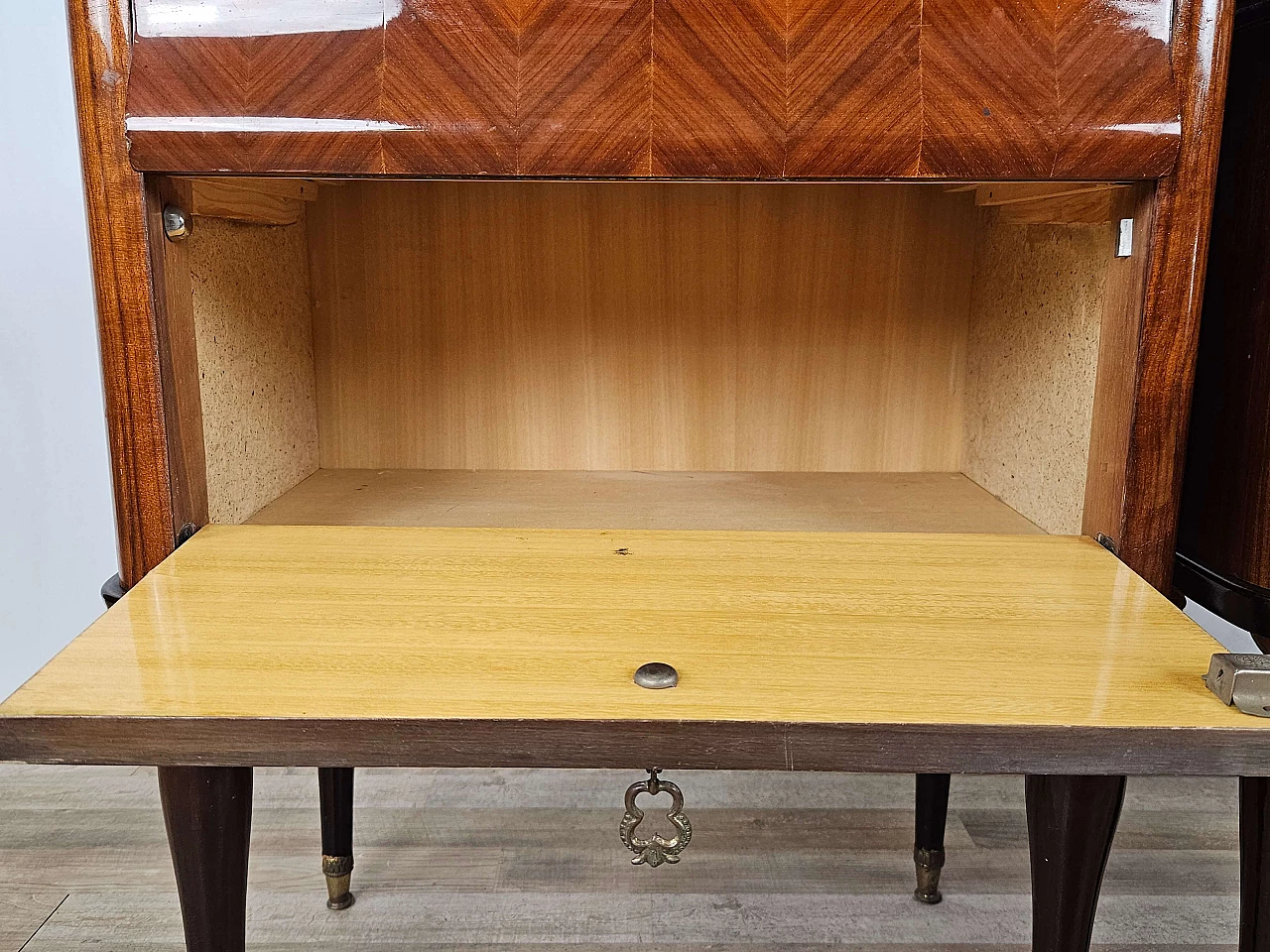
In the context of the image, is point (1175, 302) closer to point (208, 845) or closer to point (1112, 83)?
point (1112, 83)

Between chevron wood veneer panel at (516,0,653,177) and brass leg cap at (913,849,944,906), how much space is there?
0.92 metres

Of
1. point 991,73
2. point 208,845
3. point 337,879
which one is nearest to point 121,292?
point 208,845

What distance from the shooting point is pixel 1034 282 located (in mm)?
1068

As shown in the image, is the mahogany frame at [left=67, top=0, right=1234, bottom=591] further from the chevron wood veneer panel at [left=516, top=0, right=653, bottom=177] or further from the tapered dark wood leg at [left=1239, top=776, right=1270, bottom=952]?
the chevron wood veneer panel at [left=516, top=0, right=653, bottom=177]

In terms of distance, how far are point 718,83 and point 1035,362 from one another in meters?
0.47

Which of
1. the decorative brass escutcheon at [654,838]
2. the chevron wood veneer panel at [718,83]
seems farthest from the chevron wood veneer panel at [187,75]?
the decorative brass escutcheon at [654,838]

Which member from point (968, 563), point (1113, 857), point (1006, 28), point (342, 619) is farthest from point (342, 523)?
point (1113, 857)

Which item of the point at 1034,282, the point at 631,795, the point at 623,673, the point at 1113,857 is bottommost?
the point at 1113,857

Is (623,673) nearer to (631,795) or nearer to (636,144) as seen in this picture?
(631,795)

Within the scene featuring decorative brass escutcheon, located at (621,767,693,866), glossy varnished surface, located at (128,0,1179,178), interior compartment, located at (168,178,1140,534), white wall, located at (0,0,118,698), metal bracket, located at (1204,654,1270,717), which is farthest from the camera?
white wall, located at (0,0,118,698)

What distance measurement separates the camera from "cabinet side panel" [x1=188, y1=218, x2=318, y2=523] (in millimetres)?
949

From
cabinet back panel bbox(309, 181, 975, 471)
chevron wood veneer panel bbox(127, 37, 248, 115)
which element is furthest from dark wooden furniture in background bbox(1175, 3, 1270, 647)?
chevron wood veneer panel bbox(127, 37, 248, 115)

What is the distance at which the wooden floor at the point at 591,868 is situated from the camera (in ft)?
4.16

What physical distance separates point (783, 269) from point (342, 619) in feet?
2.39
